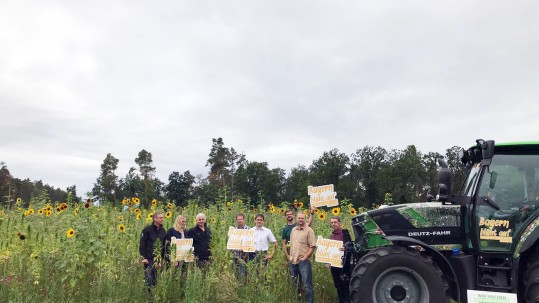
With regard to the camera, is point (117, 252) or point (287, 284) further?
point (117, 252)

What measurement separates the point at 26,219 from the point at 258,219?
17.1ft

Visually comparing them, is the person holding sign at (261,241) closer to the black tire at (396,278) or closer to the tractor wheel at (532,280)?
the black tire at (396,278)

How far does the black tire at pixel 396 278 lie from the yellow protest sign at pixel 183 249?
2860 millimetres

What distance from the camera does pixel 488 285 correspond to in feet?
20.0

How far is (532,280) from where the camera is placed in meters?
5.78

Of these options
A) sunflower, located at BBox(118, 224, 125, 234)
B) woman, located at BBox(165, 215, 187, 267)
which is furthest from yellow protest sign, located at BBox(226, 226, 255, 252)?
sunflower, located at BBox(118, 224, 125, 234)

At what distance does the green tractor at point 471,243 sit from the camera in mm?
5945

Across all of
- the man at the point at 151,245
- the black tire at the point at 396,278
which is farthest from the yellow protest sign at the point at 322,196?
the man at the point at 151,245

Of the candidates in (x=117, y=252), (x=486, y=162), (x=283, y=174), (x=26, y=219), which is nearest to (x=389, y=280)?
(x=486, y=162)

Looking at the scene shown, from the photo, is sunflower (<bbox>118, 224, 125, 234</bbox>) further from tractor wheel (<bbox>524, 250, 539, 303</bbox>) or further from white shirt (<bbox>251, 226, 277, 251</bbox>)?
tractor wheel (<bbox>524, 250, 539, 303</bbox>)

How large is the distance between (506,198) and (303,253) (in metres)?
3.40

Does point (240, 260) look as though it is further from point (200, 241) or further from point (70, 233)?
point (70, 233)

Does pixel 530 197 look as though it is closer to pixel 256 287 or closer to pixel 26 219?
pixel 256 287

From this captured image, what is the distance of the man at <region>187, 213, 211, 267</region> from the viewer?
823cm
